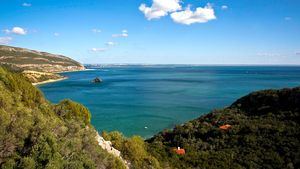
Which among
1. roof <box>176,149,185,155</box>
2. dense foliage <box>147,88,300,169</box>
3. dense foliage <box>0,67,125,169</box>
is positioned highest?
dense foliage <box>0,67,125,169</box>

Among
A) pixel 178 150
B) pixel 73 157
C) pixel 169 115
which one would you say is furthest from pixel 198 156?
pixel 169 115

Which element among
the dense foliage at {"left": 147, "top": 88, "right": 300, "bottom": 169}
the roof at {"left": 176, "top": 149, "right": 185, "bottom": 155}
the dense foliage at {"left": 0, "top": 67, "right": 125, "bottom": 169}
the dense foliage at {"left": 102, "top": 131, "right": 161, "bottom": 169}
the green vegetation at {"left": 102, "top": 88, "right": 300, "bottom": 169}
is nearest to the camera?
the dense foliage at {"left": 0, "top": 67, "right": 125, "bottom": 169}

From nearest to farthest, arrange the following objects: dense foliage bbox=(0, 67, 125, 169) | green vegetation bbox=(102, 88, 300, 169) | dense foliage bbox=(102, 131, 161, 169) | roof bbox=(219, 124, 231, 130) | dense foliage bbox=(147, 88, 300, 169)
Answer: dense foliage bbox=(0, 67, 125, 169) → dense foliage bbox=(102, 131, 161, 169) → green vegetation bbox=(102, 88, 300, 169) → dense foliage bbox=(147, 88, 300, 169) → roof bbox=(219, 124, 231, 130)

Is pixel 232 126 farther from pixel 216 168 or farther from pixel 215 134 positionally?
pixel 216 168

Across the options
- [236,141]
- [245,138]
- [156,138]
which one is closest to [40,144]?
[236,141]

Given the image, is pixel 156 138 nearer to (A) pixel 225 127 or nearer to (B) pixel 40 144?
(A) pixel 225 127

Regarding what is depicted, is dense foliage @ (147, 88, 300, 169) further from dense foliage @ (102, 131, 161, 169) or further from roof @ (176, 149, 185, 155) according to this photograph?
dense foliage @ (102, 131, 161, 169)

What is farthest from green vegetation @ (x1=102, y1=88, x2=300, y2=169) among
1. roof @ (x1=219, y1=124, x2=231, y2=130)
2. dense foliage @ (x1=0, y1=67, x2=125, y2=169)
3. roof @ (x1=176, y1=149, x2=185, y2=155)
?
dense foliage @ (x1=0, y1=67, x2=125, y2=169)

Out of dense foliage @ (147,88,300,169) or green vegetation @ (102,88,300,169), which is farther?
dense foliage @ (147,88,300,169)

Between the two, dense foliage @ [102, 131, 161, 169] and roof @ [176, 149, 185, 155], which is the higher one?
dense foliage @ [102, 131, 161, 169]
